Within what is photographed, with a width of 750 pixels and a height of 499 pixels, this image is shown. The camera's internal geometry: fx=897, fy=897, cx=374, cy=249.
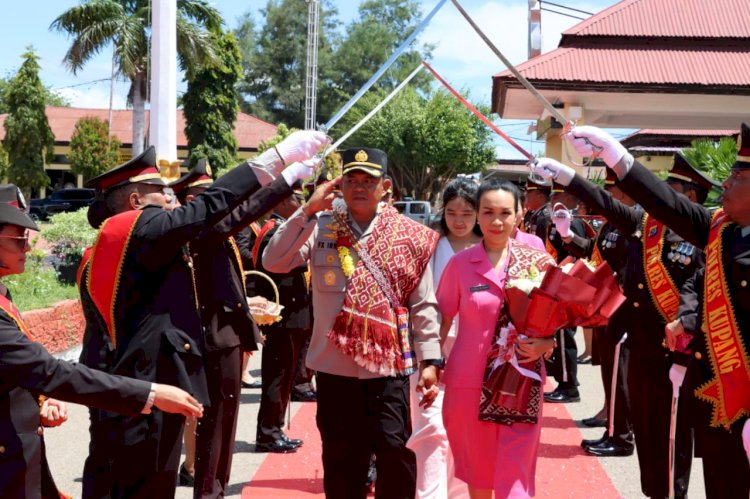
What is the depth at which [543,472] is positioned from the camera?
680 cm

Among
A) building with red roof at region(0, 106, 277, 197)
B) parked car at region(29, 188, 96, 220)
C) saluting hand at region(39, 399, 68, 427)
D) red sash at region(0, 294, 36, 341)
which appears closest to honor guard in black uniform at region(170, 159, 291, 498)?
saluting hand at region(39, 399, 68, 427)

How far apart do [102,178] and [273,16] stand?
228 feet

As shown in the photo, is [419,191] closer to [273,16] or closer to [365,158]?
[273,16]

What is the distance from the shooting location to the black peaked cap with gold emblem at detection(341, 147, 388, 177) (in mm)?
4766

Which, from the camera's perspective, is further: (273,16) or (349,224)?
(273,16)

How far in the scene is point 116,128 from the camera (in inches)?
2238

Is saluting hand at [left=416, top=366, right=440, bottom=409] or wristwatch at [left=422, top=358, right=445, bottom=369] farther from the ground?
wristwatch at [left=422, top=358, right=445, bottom=369]

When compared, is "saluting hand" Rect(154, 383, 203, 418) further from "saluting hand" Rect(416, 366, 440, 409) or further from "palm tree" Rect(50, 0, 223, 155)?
"palm tree" Rect(50, 0, 223, 155)

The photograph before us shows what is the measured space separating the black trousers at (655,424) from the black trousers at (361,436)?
1.67 meters

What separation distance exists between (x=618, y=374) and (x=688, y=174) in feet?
6.65

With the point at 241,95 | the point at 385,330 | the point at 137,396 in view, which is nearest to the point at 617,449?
the point at 385,330

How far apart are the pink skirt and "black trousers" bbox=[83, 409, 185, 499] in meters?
1.54

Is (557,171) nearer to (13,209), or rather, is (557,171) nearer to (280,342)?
(13,209)

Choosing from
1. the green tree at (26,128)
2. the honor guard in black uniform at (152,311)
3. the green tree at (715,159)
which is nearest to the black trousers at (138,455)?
the honor guard in black uniform at (152,311)
